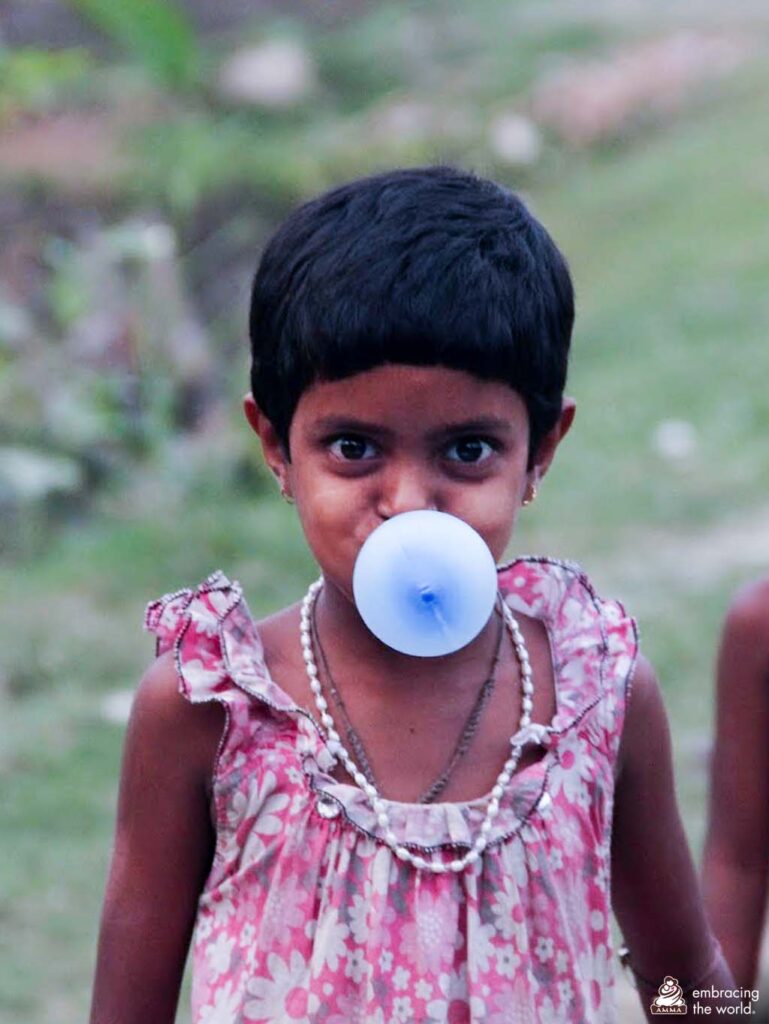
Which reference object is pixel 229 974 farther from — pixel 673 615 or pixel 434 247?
pixel 673 615

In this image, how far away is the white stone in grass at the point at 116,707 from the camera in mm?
3863

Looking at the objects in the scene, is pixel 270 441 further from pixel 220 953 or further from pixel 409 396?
pixel 220 953

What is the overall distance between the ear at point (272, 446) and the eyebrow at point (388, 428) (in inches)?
4.1

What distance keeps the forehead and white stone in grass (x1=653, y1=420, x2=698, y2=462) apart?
150 inches

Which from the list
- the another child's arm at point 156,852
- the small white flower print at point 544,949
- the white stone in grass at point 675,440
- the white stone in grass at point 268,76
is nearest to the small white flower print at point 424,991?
the small white flower print at point 544,949

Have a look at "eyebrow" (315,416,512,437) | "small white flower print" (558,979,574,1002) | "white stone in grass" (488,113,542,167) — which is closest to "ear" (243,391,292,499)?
"eyebrow" (315,416,512,437)

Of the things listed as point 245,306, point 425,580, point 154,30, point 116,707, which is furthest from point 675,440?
point 425,580

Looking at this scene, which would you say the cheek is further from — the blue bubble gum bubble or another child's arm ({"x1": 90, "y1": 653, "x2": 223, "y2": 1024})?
another child's arm ({"x1": 90, "y1": 653, "x2": 223, "y2": 1024})

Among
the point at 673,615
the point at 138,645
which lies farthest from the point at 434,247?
the point at 673,615

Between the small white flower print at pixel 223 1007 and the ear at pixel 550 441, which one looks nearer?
the small white flower print at pixel 223 1007

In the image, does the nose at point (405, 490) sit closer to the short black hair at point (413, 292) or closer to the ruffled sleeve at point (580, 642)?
the short black hair at point (413, 292)

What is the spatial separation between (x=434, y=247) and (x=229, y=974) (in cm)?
69

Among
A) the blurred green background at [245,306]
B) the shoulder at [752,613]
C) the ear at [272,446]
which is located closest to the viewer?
the ear at [272,446]

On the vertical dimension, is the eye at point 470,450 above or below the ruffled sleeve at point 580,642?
above
